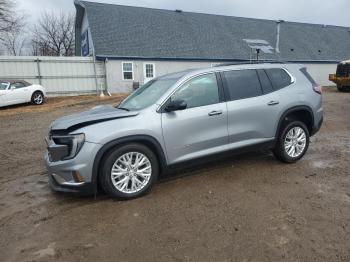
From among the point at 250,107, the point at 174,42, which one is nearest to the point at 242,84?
the point at 250,107

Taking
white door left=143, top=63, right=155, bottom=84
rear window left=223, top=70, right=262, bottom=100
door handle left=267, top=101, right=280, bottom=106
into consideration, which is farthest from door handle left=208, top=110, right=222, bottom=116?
white door left=143, top=63, right=155, bottom=84

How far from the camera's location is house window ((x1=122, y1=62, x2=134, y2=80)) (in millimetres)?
23156

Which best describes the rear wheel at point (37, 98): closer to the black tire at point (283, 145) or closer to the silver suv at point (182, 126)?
the silver suv at point (182, 126)

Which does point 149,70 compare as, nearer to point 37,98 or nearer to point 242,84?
point 37,98

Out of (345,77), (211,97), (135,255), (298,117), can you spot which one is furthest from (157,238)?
(345,77)

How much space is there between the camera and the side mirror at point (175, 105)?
4.64m

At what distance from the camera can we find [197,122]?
4.89 meters

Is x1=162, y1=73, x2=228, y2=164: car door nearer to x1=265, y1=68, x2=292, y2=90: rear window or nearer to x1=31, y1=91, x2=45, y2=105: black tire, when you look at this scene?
x1=265, y1=68, x2=292, y2=90: rear window

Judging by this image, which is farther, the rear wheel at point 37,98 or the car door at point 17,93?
the rear wheel at point 37,98

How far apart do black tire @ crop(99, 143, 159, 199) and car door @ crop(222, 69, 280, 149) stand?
133cm

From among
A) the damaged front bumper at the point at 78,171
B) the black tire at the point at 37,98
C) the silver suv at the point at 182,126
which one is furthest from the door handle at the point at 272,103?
the black tire at the point at 37,98

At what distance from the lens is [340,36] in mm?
35250

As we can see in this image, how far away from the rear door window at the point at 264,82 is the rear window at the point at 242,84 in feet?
0.25

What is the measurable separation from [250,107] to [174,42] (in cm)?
2087
